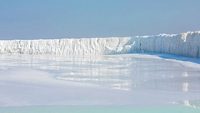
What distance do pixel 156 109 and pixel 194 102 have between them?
1.98 feet

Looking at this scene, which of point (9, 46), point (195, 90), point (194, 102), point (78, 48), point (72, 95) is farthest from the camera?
point (9, 46)

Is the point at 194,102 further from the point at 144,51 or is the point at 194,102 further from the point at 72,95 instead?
the point at 144,51

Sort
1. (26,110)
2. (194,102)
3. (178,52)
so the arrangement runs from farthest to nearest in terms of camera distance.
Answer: (178,52)
(194,102)
(26,110)

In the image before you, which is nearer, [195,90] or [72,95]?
[72,95]

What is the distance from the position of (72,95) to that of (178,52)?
19.9 m

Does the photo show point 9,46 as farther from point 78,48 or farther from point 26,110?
point 26,110

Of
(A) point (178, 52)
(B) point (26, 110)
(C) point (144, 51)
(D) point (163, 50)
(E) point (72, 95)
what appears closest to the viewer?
(B) point (26, 110)

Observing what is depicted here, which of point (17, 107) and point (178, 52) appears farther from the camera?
point (178, 52)

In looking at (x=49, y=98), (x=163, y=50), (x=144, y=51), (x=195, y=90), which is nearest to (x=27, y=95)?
(x=49, y=98)

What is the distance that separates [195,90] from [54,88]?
71.0 inches

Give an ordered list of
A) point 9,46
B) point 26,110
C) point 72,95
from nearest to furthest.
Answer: point 26,110
point 72,95
point 9,46

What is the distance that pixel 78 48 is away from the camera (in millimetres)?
42281

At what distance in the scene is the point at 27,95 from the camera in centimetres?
511

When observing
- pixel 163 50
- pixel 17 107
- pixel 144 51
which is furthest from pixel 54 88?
pixel 144 51
